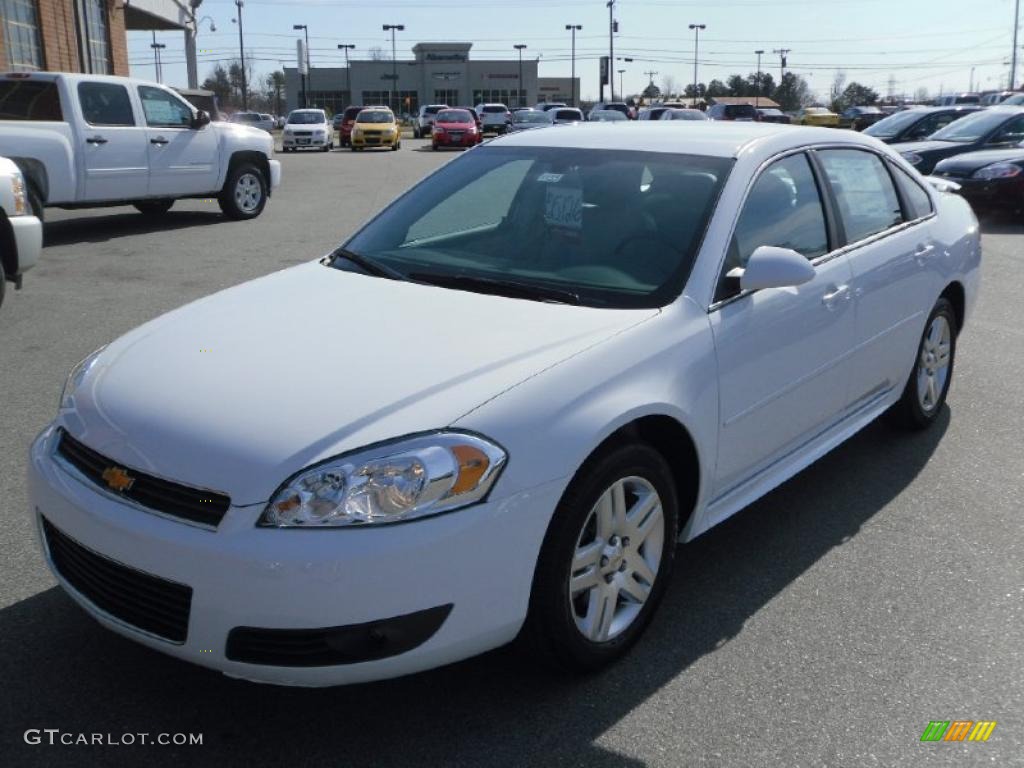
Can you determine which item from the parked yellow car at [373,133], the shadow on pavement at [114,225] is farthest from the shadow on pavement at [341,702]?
the parked yellow car at [373,133]

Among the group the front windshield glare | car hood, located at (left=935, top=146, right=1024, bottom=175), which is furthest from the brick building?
the front windshield glare

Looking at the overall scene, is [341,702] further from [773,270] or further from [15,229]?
[15,229]

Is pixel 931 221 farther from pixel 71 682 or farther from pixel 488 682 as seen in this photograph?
pixel 71 682

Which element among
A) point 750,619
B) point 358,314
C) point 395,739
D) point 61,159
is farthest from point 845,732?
point 61,159

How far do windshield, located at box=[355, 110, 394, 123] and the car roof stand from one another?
32312 millimetres

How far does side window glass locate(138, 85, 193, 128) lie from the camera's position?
43.1ft

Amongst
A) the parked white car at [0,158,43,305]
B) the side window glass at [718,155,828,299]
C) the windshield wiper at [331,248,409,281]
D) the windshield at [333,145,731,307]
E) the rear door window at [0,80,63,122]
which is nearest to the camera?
the windshield at [333,145,731,307]

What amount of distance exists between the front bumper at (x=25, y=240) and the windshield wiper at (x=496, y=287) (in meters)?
5.25

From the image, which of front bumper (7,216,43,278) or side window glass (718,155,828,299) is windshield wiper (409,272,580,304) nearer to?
side window glass (718,155,828,299)

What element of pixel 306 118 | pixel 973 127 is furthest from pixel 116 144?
pixel 306 118

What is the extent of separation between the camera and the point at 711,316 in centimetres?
340

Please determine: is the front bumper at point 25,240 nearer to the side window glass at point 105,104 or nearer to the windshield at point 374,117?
the side window glass at point 105,104

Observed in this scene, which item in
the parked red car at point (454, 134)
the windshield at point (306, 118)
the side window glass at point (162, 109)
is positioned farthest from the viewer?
the windshield at point (306, 118)

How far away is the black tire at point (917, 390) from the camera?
503cm
